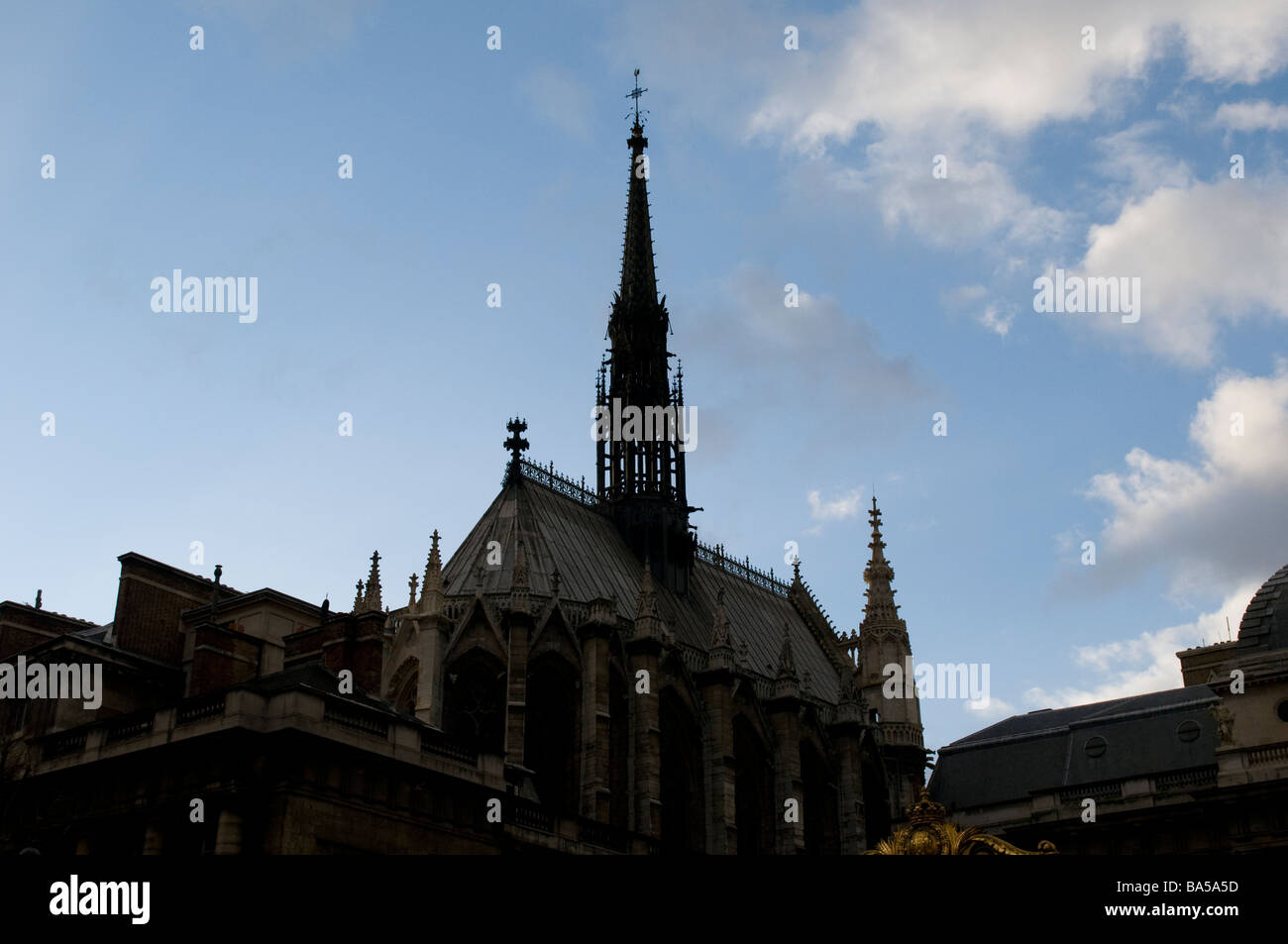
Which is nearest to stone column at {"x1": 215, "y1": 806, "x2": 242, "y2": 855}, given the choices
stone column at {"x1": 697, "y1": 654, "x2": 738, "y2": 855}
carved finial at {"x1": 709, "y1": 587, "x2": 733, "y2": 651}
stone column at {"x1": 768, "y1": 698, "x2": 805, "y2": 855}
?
stone column at {"x1": 697, "y1": 654, "x2": 738, "y2": 855}

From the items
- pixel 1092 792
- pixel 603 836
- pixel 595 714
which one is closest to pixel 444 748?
pixel 603 836

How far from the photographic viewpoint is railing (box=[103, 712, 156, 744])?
113ft

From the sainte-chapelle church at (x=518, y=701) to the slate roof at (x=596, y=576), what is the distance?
0.17 metres

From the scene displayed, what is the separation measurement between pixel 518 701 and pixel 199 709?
57.2 feet

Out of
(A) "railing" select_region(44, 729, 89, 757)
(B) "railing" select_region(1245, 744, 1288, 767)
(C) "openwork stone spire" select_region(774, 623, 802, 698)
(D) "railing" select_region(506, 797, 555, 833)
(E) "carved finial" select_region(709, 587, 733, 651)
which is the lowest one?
(D) "railing" select_region(506, 797, 555, 833)

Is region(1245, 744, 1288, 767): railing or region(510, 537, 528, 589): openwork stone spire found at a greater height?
region(510, 537, 528, 589): openwork stone spire

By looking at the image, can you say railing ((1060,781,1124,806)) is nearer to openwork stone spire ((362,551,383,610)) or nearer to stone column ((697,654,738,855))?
stone column ((697,654,738,855))

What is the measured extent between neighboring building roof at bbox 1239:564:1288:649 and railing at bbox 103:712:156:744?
1345 inches

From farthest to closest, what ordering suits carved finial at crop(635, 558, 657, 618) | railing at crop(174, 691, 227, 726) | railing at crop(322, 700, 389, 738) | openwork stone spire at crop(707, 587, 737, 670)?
openwork stone spire at crop(707, 587, 737, 670), carved finial at crop(635, 558, 657, 618), railing at crop(322, 700, 389, 738), railing at crop(174, 691, 227, 726)

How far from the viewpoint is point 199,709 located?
110 feet

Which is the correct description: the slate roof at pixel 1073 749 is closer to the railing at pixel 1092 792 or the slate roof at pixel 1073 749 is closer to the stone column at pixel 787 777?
the railing at pixel 1092 792

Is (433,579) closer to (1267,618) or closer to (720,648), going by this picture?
(720,648)

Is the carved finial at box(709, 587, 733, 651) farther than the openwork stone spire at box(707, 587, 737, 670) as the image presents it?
Yes

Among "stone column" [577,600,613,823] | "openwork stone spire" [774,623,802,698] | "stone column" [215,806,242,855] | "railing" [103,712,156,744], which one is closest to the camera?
"stone column" [215,806,242,855]
